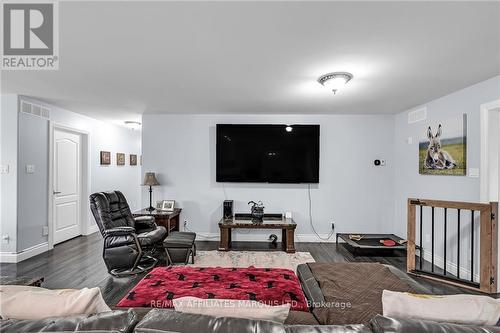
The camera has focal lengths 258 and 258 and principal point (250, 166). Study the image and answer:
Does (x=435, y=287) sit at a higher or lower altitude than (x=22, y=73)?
lower

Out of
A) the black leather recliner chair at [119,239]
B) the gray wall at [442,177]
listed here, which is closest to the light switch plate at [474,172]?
the gray wall at [442,177]

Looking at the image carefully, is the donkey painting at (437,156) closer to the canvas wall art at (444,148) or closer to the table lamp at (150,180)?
the canvas wall art at (444,148)

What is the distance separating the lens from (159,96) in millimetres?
3713

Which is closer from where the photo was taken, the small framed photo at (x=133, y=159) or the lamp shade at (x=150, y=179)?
the lamp shade at (x=150, y=179)

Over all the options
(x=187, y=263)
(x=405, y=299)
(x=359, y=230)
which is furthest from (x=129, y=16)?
(x=359, y=230)

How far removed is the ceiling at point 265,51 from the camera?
67.6 inches

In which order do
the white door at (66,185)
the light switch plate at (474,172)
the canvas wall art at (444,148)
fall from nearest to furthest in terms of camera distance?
the light switch plate at (474,172) → the canvas wall art at (444,148) → the white door at (66,185)

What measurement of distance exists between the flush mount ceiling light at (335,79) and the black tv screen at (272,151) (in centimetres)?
188

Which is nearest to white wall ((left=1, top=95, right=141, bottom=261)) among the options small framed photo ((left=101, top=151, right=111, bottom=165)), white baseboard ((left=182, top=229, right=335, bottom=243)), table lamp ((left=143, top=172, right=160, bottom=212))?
small framed photo ((left=101, top=151, right=111, bottom=165))

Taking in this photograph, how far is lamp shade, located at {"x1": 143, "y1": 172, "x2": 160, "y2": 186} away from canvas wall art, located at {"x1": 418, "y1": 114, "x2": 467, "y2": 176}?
4438mm

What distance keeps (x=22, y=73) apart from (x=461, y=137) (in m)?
5.27

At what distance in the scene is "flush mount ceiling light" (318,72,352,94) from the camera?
274cm

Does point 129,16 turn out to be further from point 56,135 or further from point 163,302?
point 56,135

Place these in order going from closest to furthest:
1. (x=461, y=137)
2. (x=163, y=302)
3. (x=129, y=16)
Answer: (x=163, y=302)
(x=129, y=16)
(x=461, y=137)
